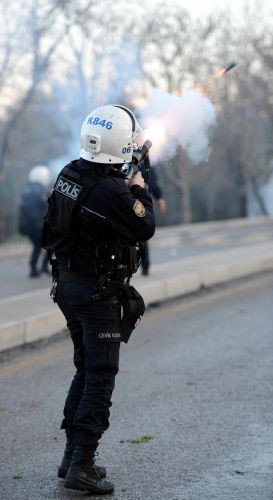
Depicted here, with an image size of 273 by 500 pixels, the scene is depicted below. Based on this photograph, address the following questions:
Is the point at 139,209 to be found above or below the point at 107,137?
below

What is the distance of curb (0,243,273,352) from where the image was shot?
8.77 m

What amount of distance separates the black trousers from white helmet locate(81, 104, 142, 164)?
62cm

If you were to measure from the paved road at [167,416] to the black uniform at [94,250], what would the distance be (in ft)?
1.55

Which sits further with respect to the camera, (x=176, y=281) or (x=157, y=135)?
(x=176, y=281)

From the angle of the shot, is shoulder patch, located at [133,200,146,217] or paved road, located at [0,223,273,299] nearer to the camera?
shoulder patch, located at [133,200,146,217]

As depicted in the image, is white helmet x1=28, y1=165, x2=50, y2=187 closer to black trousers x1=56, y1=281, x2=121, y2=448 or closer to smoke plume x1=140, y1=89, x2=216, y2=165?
smoke plume x1=140, y1=89, x2=216, y2=165

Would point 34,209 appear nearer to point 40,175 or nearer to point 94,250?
point 40,175

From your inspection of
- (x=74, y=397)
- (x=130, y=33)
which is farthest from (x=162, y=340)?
(x=130, y=33)

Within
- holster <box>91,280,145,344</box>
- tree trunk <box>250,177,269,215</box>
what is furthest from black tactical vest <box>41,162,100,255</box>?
tree trunk <box>250,177,269,215</box>

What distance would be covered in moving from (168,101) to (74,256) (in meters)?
1.64

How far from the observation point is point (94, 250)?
4.39m

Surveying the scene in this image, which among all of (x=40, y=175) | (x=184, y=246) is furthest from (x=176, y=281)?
(x=184, y=246)

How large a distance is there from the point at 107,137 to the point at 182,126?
1.19 metres

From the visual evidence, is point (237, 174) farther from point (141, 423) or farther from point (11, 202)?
point (141, 423)
